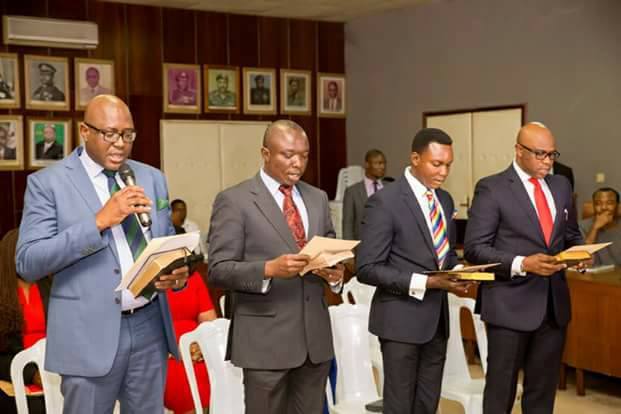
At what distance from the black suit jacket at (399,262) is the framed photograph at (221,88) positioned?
264 inches

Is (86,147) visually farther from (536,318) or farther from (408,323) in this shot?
(536,318)

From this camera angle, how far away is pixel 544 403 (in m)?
3.79

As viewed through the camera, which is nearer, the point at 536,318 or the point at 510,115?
the point at 536,318

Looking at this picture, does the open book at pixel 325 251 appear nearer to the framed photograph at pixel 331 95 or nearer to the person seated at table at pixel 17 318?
the person seated at table at pixel 17 318

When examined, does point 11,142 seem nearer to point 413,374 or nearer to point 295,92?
point 295,92

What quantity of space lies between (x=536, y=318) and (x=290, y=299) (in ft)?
4.41

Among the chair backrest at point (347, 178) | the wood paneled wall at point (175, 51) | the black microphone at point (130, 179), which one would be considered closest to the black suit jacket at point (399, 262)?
the black microphone at point (130, 179)

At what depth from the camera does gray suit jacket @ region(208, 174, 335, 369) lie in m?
2.91

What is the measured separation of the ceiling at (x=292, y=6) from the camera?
30.5ft

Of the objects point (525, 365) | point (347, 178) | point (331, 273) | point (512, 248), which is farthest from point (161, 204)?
point (347, 178)

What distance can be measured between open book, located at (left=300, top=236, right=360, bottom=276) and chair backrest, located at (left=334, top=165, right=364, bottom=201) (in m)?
7.33

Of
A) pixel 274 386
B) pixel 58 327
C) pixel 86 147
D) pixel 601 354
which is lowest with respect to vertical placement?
pixel 601 354

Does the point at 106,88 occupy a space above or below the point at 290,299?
above

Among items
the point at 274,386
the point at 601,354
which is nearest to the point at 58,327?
the point at 274,386
